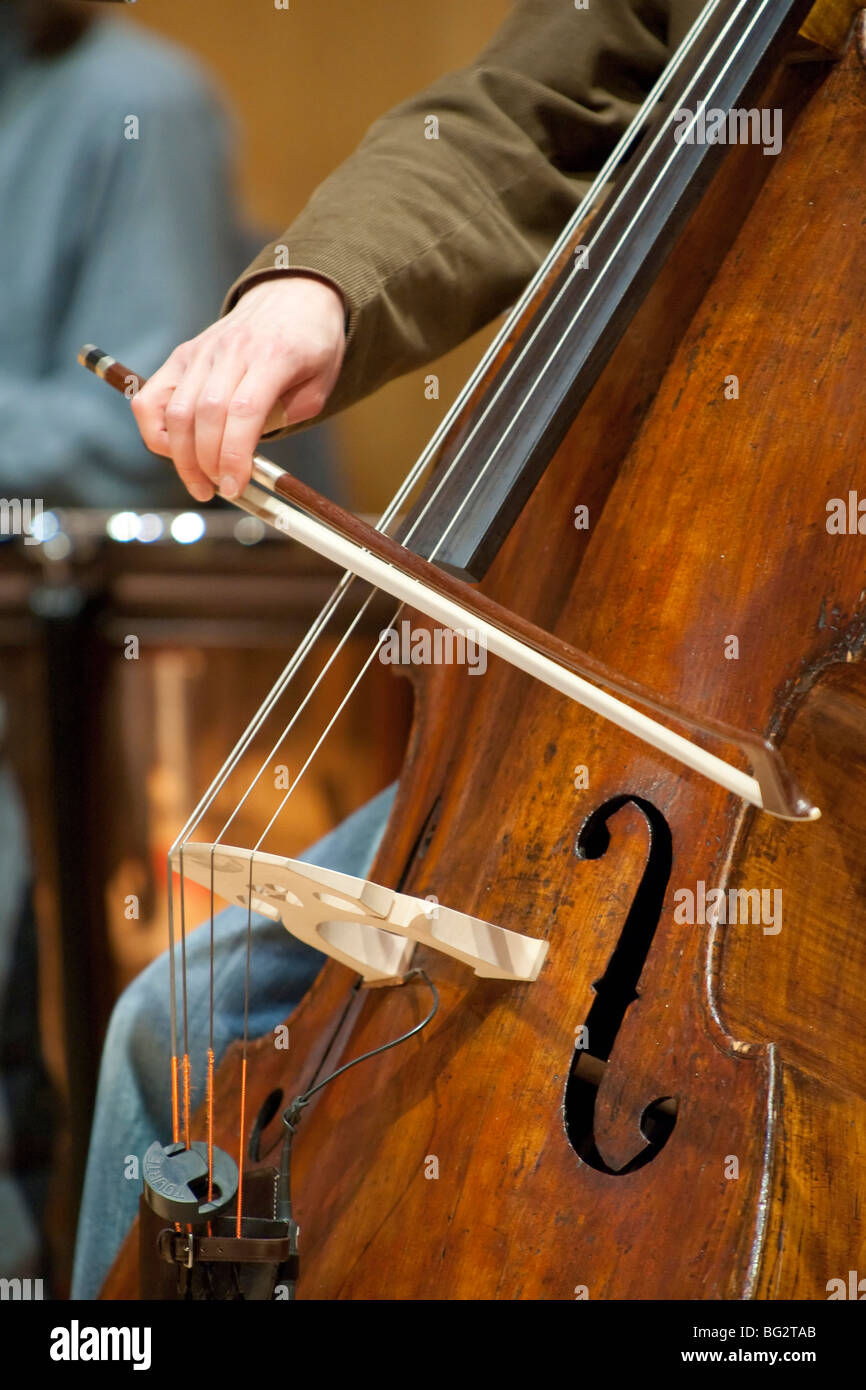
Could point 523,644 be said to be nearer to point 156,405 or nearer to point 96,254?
point 156,405

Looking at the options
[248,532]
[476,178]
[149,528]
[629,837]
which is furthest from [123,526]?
[629,837]

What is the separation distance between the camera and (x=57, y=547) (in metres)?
1.32

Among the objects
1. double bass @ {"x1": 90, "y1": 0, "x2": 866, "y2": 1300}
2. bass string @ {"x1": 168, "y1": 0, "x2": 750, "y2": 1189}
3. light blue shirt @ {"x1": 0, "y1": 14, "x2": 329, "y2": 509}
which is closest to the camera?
double bass @ {"x1": 90, "y1": 0, "x2": 866, "y2": 1300}

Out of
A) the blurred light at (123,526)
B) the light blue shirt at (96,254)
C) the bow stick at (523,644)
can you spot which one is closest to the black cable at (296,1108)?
the bow stick at (523,644)

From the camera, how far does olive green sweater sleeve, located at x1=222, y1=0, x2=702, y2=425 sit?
2.12 feet

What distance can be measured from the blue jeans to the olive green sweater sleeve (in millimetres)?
282

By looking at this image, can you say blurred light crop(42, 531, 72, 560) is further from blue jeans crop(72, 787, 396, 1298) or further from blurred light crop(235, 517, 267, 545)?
blue jeans crop(72, 787, 396, 1298)

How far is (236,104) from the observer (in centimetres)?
166

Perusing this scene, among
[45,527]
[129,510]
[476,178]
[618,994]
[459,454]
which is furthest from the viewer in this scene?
[129,510]

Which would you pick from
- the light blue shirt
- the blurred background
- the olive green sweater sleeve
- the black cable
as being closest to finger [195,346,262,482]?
the olive green sweater sleeve

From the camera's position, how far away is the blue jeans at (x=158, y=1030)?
70 cm

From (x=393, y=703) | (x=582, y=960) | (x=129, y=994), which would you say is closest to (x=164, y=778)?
(x=393, y=703)

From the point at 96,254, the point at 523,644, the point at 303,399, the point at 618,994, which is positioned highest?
the point at 96,254

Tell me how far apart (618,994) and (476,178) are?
458 mm
